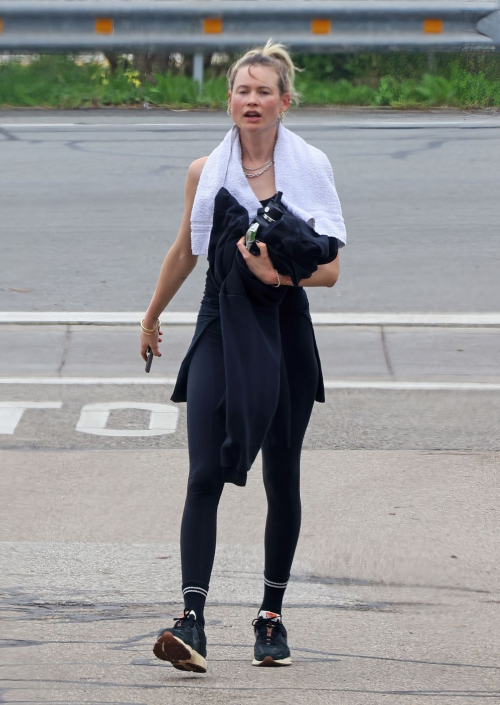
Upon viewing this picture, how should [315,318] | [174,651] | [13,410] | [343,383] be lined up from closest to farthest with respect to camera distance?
1. [174,651]
2. [13,410]
3. [343,383]
4. [315,318]

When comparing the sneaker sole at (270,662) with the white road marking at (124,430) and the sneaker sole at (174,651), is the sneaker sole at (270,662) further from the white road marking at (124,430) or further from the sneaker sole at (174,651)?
the white road marking at (124,430)

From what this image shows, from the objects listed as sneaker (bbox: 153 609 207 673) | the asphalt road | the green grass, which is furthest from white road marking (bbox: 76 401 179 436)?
the green grass

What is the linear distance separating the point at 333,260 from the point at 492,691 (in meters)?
1.36

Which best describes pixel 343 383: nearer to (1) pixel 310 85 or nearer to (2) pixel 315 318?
(2) pixel 315 318

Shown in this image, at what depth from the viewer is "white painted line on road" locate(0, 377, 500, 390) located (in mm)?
6902

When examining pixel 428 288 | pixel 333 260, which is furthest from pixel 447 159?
pixel 333 260

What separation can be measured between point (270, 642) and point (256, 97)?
1.67m

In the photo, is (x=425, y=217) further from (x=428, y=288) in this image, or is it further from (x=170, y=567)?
(x=170, y=567)

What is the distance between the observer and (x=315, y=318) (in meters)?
8.07

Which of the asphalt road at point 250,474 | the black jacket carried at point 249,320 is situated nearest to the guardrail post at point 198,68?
the asphalt road at point 250,474

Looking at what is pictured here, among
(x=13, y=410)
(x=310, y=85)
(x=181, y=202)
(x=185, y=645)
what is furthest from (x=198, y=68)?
(x=185, y=645)

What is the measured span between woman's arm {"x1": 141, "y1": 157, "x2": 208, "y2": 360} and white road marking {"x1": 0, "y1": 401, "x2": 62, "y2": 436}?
2.52 metres

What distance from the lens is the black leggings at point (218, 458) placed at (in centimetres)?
350

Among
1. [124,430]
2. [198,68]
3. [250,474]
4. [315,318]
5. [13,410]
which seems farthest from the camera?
[198,68]
